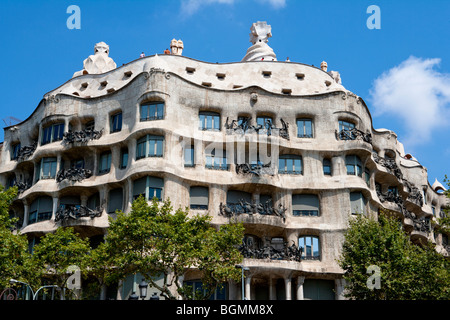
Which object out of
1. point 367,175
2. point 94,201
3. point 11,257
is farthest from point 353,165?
point 11,257

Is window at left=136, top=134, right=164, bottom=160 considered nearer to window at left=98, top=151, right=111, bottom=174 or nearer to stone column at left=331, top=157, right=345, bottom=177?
window at left=98, top=151, right=111, bottom=174

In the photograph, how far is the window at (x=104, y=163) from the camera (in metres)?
46.9

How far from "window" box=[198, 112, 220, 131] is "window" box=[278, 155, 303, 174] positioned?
5.52 meters

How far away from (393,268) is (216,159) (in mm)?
15703

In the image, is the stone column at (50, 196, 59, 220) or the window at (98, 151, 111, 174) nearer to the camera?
the stone column at (50, 196, 59, 220)

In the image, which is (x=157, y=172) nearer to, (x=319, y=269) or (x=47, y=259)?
(x=47, y=259)

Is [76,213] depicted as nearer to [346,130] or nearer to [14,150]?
[14,150]

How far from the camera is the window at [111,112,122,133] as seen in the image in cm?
4747

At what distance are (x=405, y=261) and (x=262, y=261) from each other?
384 inches

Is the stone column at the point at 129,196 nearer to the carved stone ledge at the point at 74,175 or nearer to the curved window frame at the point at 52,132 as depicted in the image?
the carved stone ledge at the point at 74,175

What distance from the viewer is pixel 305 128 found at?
160 ft

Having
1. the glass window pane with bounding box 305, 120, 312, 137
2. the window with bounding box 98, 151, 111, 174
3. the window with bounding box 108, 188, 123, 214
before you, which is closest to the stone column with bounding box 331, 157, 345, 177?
the glass window pane with bounding box 305, 120, 312, 137

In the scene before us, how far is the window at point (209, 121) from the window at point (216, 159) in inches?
75.4

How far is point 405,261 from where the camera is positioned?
36.4m
